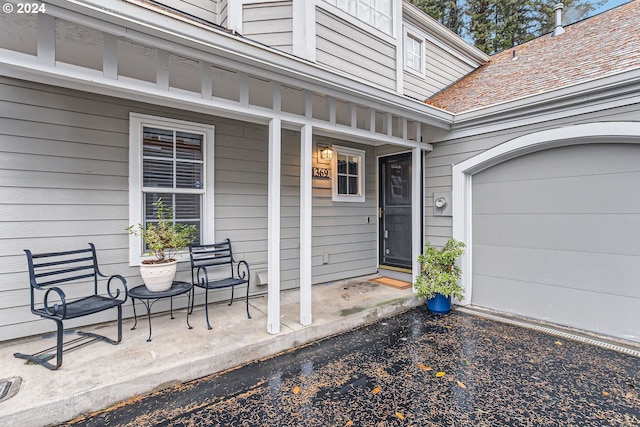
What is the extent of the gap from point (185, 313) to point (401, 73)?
4486mm

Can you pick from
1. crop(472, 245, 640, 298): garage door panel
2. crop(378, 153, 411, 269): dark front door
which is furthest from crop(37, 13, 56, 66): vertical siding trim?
crop(472, 245, 640, 298): garage door panel

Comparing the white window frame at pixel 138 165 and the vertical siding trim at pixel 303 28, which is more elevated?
the vertical siding trim at pixel 303 28

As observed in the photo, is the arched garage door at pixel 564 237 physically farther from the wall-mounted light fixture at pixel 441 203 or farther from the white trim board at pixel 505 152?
the wall-mounted light fixture at pixel 441 203

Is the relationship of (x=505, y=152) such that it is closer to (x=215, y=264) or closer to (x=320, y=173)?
(x=320, y=173)

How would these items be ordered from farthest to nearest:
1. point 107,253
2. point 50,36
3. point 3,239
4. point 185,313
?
1. point 185,313
2. point 107,253
3. point 3,239
4. point 50,36


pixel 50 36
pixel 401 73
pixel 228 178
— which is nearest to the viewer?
pixel 50 36

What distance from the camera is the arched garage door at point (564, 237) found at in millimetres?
2986

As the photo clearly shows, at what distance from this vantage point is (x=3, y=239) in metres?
2.65

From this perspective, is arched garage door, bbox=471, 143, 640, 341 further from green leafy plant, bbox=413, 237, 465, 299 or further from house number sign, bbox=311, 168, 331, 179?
house number sign, bbox=311, 168, 331, 179

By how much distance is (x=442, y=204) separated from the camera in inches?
169

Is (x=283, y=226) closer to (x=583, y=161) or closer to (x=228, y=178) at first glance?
(x=228, y=178)

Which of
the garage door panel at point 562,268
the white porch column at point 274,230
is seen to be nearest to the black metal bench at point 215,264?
the white porch column at point 274,230

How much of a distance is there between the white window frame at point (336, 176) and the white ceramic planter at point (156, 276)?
2673mm

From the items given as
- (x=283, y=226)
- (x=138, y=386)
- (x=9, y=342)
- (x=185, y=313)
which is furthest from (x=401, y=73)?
(x=9, y=342)
